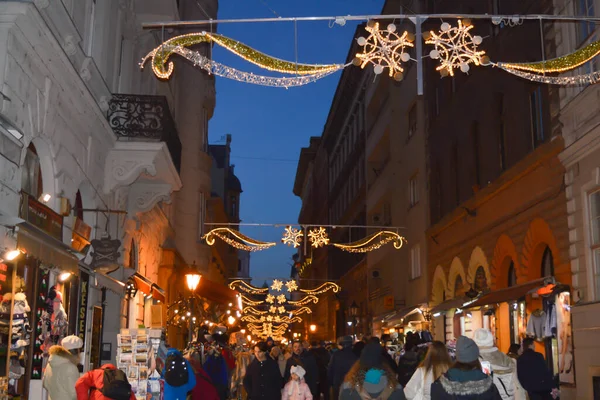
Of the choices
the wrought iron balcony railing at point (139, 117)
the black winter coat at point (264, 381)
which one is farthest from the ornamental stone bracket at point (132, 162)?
the black winter coat at point (264, 381)

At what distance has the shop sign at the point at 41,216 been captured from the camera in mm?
11281

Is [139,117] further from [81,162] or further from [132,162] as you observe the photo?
[81,162]

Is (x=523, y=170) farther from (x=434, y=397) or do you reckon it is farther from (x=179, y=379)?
(x=434, y=397)

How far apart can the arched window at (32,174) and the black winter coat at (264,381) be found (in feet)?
16.9

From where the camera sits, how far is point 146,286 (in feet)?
69.9

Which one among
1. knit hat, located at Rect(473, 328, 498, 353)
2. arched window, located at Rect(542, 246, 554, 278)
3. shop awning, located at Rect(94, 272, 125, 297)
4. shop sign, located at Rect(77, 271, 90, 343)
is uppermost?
arched window, located at Rect(542, 246, 554, 278)

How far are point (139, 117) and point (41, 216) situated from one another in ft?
18.5

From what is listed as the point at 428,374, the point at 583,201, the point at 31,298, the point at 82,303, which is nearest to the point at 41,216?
the point at 31,298

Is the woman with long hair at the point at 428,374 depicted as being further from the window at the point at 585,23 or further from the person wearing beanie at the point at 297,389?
the window at the point at 585,23

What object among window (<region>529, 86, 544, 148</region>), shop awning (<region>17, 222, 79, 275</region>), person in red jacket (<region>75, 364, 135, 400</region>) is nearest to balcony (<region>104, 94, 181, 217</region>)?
shop awning (<region>17, 222, 79, 275</region>)

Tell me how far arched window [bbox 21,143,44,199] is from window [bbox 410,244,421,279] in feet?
70.4

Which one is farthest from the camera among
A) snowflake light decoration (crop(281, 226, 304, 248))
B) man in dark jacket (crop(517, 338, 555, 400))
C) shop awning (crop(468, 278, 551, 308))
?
snowflake light decoration (crop(281, 226, 304, 248))

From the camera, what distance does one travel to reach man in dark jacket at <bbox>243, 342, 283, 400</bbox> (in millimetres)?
14891

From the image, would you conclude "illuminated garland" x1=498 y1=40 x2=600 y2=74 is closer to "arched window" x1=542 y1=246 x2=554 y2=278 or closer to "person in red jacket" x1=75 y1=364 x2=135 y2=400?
"person in red jacket" x1=75 y1=364 x2=135 y2=400
